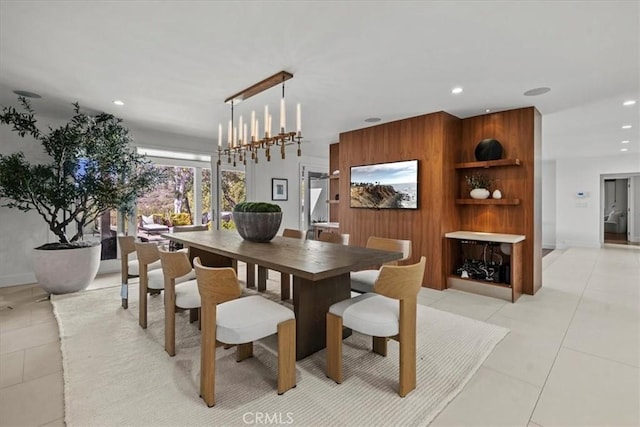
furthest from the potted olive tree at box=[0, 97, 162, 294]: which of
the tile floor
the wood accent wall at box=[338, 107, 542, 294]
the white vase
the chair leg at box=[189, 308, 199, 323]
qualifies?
the white vase

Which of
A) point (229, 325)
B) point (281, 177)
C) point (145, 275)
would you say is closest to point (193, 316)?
point (145, 275)

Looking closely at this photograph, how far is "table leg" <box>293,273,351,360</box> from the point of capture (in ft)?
7.86

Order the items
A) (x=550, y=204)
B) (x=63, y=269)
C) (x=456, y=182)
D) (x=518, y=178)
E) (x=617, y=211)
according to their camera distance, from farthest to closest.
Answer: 1. (x=617, y=211)
2. (x=550, y=204)
3. (x=456, y=182)
4. (x=518, y=178)
5. (x=63, y=269)

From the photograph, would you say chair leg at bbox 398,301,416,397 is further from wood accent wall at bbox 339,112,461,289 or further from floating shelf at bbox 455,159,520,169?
floating shelf at bbox 455,159,520,169

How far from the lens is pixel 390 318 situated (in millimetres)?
Answer: 1939

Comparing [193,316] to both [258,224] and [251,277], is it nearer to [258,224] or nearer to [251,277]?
[258,224]

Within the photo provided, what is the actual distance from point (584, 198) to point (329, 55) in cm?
893

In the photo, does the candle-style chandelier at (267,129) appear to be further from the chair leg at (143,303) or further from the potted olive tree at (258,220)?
the chair leg at (143,303)

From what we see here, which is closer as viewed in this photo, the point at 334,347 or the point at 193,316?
the point at 334,347

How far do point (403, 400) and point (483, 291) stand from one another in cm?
272

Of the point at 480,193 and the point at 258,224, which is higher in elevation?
the point at 480,193

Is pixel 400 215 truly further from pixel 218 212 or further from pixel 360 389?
pixel 218 212

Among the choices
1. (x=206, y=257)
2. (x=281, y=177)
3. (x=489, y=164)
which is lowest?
(x=206, y=257)

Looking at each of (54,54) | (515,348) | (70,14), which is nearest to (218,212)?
(54,54)
